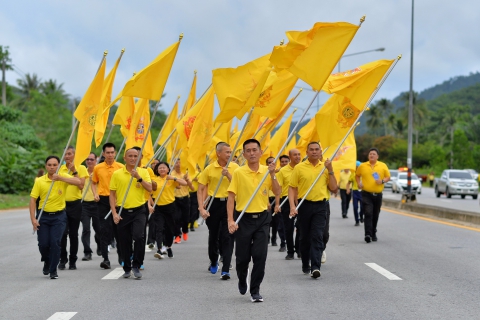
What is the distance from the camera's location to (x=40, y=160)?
4069 centimetres

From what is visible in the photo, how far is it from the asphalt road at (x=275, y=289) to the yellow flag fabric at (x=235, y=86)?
8.40 ft

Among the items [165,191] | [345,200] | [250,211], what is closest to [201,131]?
[165,191]

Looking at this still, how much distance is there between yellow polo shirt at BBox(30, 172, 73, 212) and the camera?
10547 millimetres

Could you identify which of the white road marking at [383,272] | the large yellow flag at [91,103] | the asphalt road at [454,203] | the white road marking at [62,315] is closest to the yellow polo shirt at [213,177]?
the large yellow flag at [91,103]

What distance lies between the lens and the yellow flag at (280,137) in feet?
61.1

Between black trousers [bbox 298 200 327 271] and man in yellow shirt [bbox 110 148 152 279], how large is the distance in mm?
2223

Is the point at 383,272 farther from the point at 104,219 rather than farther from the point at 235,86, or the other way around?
the point at 104,219

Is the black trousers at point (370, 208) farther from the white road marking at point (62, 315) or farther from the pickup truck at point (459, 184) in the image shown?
the pickup truck at point (459, 184)

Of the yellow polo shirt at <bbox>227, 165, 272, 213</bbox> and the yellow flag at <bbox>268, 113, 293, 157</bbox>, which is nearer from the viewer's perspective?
the yellow polo shirt at <bbox>227, 165, 272, 213</bbox>

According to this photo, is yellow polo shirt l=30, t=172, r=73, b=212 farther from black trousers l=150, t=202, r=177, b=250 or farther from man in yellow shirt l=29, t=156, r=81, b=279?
black trousers l=150, t=202, r=177, b=250

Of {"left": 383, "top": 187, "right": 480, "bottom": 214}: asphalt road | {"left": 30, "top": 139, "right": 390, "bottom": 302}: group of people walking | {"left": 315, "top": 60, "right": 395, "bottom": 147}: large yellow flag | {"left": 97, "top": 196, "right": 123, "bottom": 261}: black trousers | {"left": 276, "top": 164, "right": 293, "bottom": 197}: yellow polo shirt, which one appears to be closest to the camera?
{"left": 30, "top": 139, "right": 390, "bottom": 302}: group of people walking

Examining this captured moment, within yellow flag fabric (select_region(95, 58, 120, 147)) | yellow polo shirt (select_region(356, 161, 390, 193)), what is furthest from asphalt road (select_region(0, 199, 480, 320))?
yellow flag fabric (select_region(95, 58, 120, 147))

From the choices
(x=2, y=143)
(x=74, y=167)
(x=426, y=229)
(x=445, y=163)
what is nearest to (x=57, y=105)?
(x=2, y=143)

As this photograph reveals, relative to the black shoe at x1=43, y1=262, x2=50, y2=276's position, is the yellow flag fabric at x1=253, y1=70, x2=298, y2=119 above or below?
above
